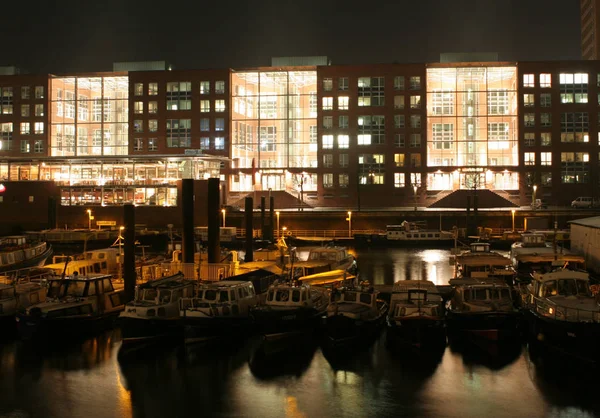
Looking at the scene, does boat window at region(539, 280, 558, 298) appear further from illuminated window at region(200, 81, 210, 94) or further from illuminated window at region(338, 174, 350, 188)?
illuminated window at region(200, 81, 210, 94)

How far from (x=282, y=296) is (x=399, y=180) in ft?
218

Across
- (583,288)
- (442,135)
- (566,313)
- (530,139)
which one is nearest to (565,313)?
(566,313)

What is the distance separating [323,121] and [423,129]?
13.8 m

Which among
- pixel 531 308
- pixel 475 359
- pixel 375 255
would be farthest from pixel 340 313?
pixel 375 255

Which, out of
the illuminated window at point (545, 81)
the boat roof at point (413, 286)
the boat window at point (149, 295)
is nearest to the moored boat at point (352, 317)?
the boat roof at point (413, 286)

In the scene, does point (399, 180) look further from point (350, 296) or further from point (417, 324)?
point (417, 324)

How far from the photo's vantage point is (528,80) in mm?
89438

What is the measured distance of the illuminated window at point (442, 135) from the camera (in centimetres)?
9319

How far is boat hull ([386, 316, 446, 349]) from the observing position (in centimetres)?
2436

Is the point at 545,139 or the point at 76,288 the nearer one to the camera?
the point at 76,288

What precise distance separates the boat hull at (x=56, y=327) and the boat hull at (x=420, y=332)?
12.3 metres

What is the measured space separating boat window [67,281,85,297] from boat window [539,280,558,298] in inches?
739

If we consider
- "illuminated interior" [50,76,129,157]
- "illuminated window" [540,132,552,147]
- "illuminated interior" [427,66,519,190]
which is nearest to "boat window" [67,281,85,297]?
"illuminated interior" [427,66,519,190]

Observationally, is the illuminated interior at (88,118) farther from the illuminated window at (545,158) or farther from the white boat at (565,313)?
the white boat at (565,313)
